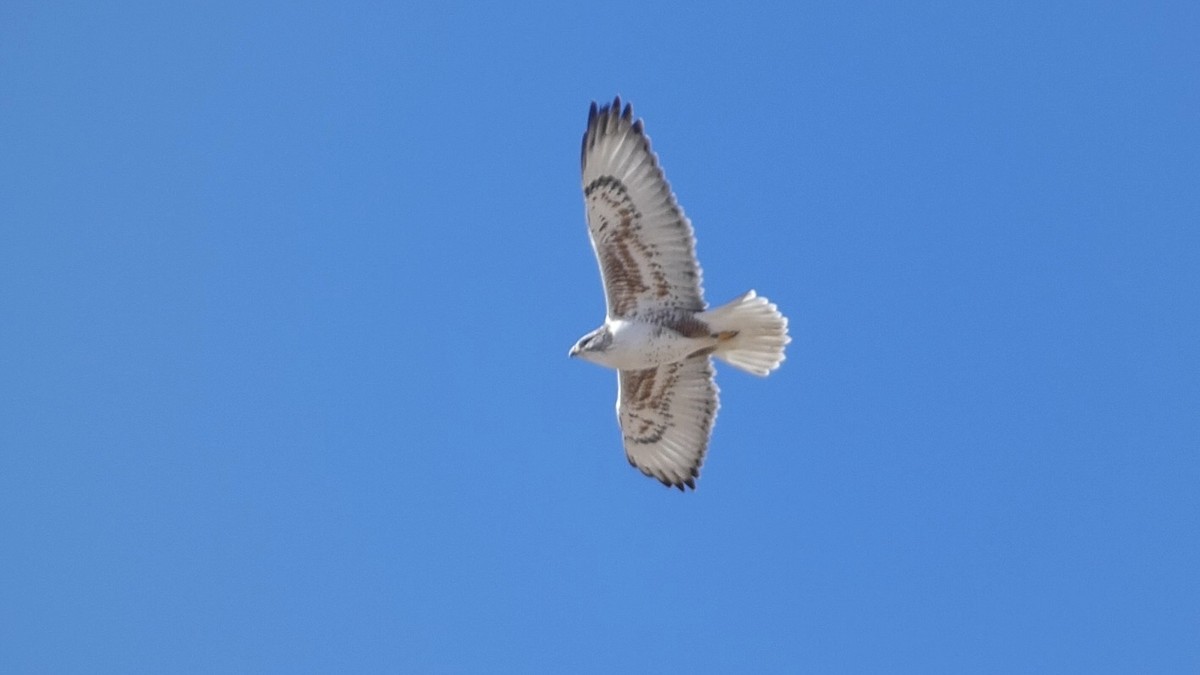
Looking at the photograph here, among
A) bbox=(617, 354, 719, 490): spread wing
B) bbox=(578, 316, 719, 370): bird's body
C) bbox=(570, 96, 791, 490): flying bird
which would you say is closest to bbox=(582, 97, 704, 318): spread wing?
bbox=(570, 96, 791, 490): flying bird

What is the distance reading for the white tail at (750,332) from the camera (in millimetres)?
10938

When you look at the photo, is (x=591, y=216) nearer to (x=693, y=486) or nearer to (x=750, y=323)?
(x=750, y=323)

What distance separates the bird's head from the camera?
436 inches

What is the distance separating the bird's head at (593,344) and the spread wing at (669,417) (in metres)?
0.69

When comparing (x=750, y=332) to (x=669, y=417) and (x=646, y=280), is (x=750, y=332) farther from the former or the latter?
(x=669, y=417)

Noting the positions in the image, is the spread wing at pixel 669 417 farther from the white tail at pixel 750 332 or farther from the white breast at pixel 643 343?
the white breast at pixel 643 343

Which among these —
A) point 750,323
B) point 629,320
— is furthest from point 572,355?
point 750,323

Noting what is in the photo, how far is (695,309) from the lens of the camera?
10977mm

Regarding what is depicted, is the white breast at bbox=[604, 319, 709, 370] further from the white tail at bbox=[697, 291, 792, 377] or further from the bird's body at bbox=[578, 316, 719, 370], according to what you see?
the white tail at bbox=[697, 291, 792, 377]

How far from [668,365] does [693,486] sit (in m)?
1.19

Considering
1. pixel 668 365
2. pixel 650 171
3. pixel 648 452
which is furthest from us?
pixel 648 452

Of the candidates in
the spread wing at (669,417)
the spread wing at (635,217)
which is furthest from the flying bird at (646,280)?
the spread wing at (669,417)

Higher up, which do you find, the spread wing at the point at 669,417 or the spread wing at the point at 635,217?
the spread wing at the point at 635,217

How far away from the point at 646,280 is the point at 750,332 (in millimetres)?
828
